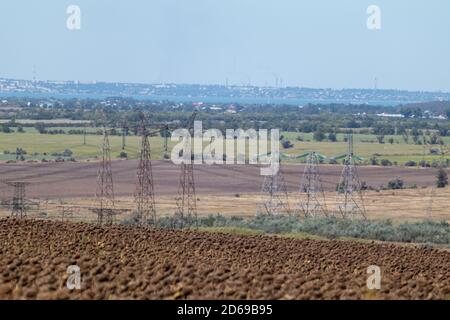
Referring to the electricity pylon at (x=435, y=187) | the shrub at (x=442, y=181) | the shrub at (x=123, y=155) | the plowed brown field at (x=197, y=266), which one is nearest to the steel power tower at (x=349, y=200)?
the electricity pylon at (x=435, y=187)

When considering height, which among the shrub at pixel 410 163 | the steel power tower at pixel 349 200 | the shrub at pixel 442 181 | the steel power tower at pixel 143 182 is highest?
the steel power tower at pixel 143 182

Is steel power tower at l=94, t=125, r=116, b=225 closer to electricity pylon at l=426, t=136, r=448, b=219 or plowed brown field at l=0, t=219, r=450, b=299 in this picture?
plowed brown field at l=0, t=219, r=450, b=299

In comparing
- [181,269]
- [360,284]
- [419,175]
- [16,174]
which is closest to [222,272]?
[181,269]

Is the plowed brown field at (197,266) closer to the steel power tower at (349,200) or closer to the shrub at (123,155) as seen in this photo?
the steel power tower at (349,200)

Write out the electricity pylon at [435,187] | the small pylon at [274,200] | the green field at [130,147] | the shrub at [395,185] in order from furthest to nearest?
the green field at [130,147]
the shrub at [395,185]
the electricity pylon at [435,187]
the small pylon at [274,200]

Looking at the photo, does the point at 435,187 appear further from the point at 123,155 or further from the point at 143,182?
the point at 143,182

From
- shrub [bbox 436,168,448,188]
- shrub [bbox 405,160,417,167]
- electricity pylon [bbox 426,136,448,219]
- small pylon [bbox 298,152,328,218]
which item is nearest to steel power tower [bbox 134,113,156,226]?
small pylon [bbox 298,152,328,218]

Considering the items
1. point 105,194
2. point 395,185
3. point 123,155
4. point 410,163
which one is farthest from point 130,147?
point 105,194
